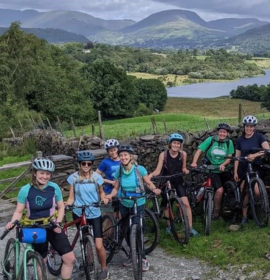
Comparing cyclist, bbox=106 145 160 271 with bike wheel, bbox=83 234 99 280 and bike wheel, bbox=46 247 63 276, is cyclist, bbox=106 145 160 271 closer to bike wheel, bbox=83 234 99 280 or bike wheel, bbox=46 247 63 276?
bike wheel, bbox=83 234 99 280

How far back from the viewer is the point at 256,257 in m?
6.59

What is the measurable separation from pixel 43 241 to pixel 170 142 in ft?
9.58

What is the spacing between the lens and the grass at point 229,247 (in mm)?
6559

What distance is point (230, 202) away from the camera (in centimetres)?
799

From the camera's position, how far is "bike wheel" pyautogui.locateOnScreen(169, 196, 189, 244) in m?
7.14

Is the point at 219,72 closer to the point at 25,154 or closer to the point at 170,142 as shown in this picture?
the point at 25,154

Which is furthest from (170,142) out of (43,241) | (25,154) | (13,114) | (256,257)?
(13,114)

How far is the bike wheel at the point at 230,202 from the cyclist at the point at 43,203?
148 inches

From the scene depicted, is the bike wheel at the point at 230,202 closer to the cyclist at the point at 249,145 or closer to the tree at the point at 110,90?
the cyclist at the point at 249,145

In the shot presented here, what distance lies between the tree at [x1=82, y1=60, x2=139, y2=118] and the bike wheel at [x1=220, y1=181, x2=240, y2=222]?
48.7 m

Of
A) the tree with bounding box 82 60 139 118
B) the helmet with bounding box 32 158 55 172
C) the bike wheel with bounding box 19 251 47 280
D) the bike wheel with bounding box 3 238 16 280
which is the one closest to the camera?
the bike wheel with bounding box 19 251 47 280

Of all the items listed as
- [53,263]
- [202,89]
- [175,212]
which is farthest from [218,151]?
[202,89]

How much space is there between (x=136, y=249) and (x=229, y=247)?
1.86 metres

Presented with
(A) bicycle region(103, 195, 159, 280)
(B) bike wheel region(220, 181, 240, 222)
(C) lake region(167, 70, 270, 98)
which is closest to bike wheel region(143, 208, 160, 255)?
(A) bicycle region(103, 195, 159, 280)
